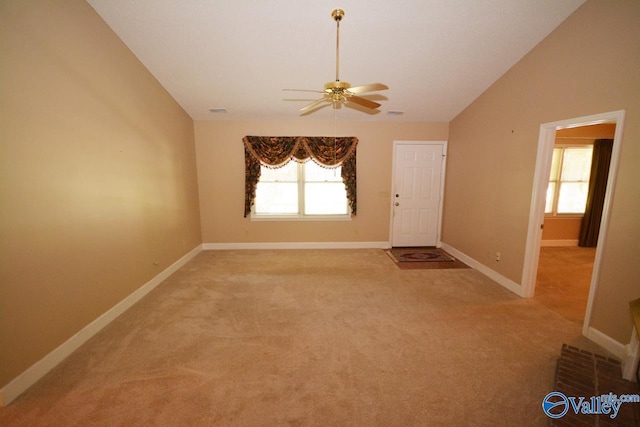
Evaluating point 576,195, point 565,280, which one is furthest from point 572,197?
point 565,280

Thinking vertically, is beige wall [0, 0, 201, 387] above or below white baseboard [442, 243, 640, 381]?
above

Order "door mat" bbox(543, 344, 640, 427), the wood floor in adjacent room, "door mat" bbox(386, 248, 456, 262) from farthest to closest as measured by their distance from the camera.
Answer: "door mat" bbox(386, 248, 456, 262), the wood floor in adjacent room, "door mat" bbox(543, 344, 640, 427)

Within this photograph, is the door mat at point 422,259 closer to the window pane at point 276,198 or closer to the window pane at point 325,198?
the window pane at point 325,198

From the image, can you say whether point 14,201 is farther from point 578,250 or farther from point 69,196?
point 578,250

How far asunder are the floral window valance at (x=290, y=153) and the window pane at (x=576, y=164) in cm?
445

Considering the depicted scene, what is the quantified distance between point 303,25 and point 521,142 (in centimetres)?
298

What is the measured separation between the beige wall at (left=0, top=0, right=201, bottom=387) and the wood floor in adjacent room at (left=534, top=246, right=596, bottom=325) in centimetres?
485

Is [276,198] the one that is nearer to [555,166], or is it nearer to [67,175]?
[67,175]

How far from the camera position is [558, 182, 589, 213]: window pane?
5508mm

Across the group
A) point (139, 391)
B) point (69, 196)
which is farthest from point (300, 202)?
point (139, 391)

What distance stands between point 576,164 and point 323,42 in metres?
5.90

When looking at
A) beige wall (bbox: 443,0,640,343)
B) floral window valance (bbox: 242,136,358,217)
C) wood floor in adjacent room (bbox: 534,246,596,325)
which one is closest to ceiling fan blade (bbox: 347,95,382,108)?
beige wall (bbox: 443,0,640,343)

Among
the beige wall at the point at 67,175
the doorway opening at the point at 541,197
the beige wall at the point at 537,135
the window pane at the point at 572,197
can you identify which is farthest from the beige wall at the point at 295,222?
the window pane at the point at 572,197

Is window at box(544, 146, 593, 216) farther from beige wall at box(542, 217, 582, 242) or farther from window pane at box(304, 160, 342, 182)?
window pane at box(304, 160, 342, 182)
